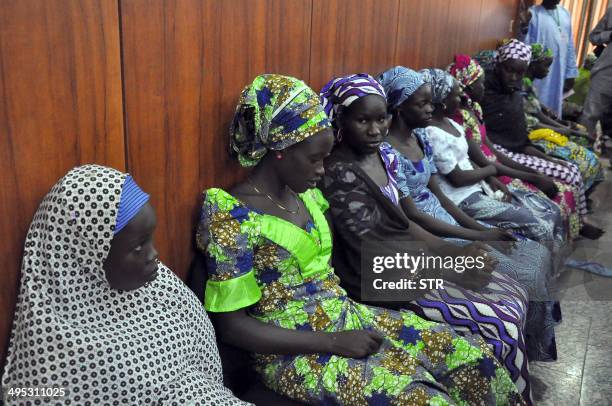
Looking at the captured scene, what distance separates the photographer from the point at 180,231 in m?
1.92

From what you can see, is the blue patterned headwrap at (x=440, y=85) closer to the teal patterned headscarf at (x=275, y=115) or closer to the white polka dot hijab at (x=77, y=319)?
the teal patterned headscarf at (x=275, y=115)

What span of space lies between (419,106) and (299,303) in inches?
55.4

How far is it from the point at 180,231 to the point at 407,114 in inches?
57.6

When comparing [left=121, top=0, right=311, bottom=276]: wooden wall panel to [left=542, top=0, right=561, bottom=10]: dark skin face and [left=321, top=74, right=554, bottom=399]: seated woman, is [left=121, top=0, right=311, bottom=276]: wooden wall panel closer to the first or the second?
[left=321, top=74, right=554, bottom=399]: seated woman

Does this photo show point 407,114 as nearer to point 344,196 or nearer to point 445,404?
point 344,196

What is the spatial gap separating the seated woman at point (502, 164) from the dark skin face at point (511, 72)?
1.29ft

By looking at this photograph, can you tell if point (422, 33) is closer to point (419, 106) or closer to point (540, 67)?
point (419, 106)

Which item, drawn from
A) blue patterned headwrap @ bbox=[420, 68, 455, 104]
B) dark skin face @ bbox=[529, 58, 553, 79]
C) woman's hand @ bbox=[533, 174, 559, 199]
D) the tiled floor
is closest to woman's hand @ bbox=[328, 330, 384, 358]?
the tiled floor

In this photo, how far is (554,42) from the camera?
630cm

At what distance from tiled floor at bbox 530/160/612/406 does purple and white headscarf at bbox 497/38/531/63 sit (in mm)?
1481

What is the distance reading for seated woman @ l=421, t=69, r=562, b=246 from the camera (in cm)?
324

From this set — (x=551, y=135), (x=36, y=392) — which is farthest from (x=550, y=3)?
(x=36, y=392)

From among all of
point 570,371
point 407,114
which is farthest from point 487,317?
point 407,114

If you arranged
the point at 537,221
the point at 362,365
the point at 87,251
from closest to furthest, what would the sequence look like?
the point at 87,251
the point at 362,365
the point at 537,221
